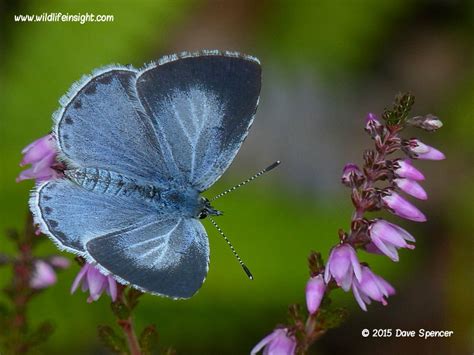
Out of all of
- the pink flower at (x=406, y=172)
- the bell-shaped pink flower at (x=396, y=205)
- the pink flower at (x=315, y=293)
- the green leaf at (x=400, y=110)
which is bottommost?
the pink flower at (x=315, y=293)

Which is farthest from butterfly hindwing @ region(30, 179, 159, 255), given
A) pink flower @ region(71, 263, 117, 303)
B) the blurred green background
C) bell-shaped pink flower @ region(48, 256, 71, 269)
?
the blurred green background

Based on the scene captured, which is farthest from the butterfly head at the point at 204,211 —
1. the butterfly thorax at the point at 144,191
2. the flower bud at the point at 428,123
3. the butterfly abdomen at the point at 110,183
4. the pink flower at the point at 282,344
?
→ the flower bud at the point at 428,123

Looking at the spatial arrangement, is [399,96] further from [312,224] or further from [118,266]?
[312,224]

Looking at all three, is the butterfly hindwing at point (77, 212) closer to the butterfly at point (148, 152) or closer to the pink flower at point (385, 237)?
the butterfly at point (148, 152)

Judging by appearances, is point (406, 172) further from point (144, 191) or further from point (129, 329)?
point (129, 329)

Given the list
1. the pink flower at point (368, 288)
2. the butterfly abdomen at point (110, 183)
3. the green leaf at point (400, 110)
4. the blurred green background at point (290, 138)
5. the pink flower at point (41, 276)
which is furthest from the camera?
the blurred green background at point (290, 138)

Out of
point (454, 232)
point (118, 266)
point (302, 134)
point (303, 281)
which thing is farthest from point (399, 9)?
point (118, 266)
